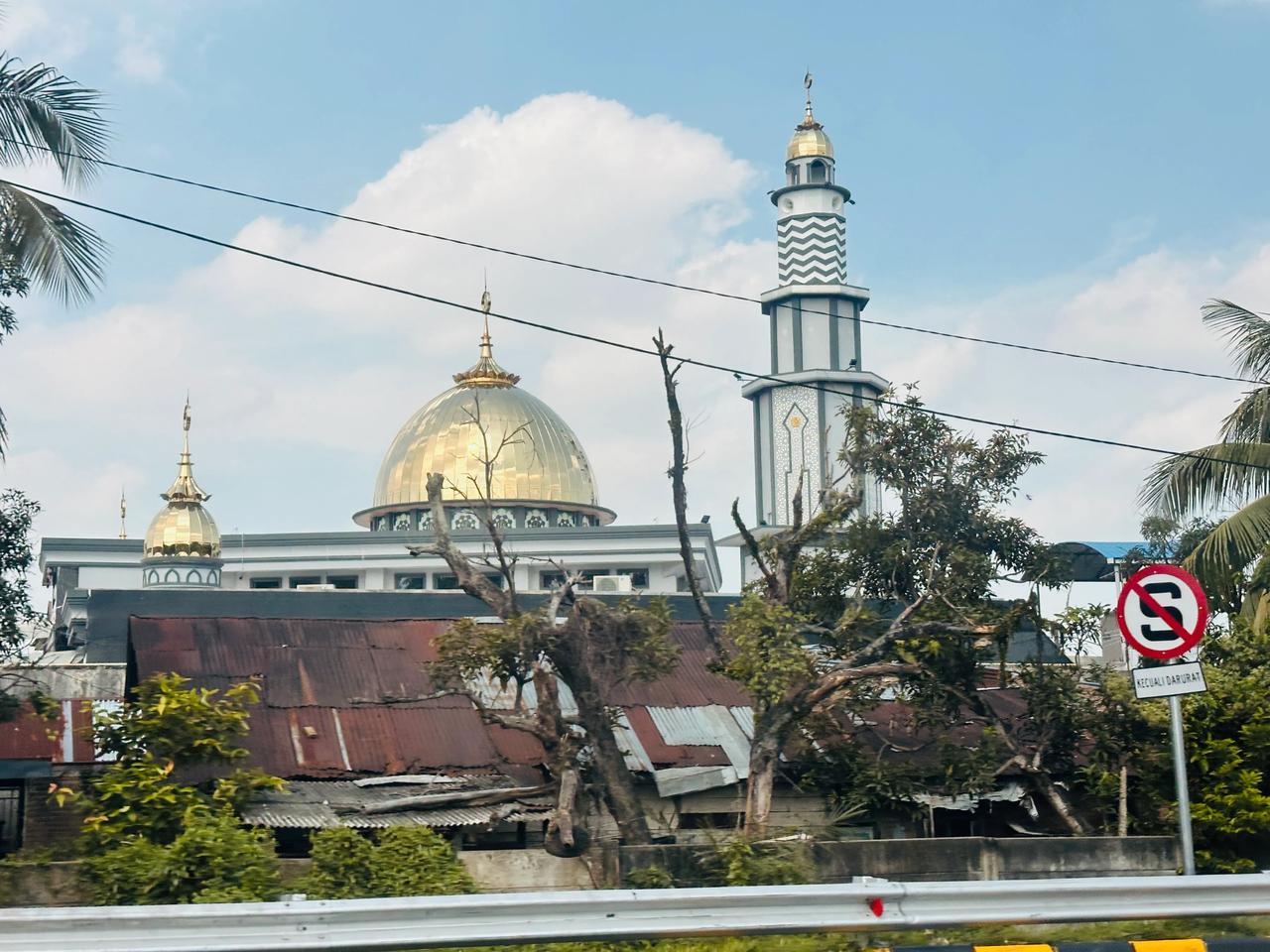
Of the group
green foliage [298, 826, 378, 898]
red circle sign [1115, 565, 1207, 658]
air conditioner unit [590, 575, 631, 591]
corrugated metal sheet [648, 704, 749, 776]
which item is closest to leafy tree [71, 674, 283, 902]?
green foliage [298, 826, 378, 898]

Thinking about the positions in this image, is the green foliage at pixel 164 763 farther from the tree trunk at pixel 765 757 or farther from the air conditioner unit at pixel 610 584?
the air conditioner unit at pixel 610 584

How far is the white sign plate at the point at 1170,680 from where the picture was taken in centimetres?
992

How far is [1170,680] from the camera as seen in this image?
33.1ft

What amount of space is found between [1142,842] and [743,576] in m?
42.5

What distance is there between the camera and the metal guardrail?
6789 millimetres

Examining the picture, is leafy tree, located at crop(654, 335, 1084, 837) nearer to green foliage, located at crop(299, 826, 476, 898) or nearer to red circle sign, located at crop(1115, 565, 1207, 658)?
green foliage, located at crop(299, 826, 476, 898)

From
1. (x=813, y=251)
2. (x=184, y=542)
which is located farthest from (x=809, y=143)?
(x=184, y=542)

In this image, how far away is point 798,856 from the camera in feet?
41.4

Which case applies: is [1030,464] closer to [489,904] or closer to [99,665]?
[99,665]

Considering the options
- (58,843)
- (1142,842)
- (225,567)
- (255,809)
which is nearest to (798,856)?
(1142,842)

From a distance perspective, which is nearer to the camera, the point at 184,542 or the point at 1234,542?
the point at 1234,542

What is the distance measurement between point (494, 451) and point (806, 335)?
13.7 m

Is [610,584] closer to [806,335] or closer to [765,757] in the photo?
[806,335]

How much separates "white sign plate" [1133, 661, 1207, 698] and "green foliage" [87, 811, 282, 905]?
650cm
